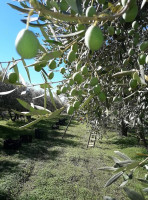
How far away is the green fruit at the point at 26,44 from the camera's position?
56 centimetres

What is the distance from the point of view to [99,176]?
24.1ft

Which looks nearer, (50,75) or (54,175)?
(50,75)

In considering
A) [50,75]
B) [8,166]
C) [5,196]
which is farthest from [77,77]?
[8,166]

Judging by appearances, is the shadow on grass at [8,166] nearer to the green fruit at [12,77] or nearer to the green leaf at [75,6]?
the green fruit at [12,77]

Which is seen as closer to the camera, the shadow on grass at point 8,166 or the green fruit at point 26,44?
the green fruit at point 26,44

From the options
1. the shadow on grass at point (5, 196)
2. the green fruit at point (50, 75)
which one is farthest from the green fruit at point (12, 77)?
the shadow on grass at point (5, 196)

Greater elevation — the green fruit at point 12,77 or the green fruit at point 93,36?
the green fruit at point 93,36

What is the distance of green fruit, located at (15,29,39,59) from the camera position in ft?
1.83

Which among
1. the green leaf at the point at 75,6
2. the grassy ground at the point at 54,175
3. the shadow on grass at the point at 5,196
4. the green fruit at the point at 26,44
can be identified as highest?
the green leaf at the point at 75,6

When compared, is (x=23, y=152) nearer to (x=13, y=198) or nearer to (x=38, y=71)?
(x=13, y=198)

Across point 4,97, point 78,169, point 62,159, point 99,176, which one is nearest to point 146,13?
point 99,176

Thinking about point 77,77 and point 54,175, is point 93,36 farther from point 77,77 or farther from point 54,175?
point 54,175

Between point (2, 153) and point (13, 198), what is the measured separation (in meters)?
4.54

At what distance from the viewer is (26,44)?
56cm
